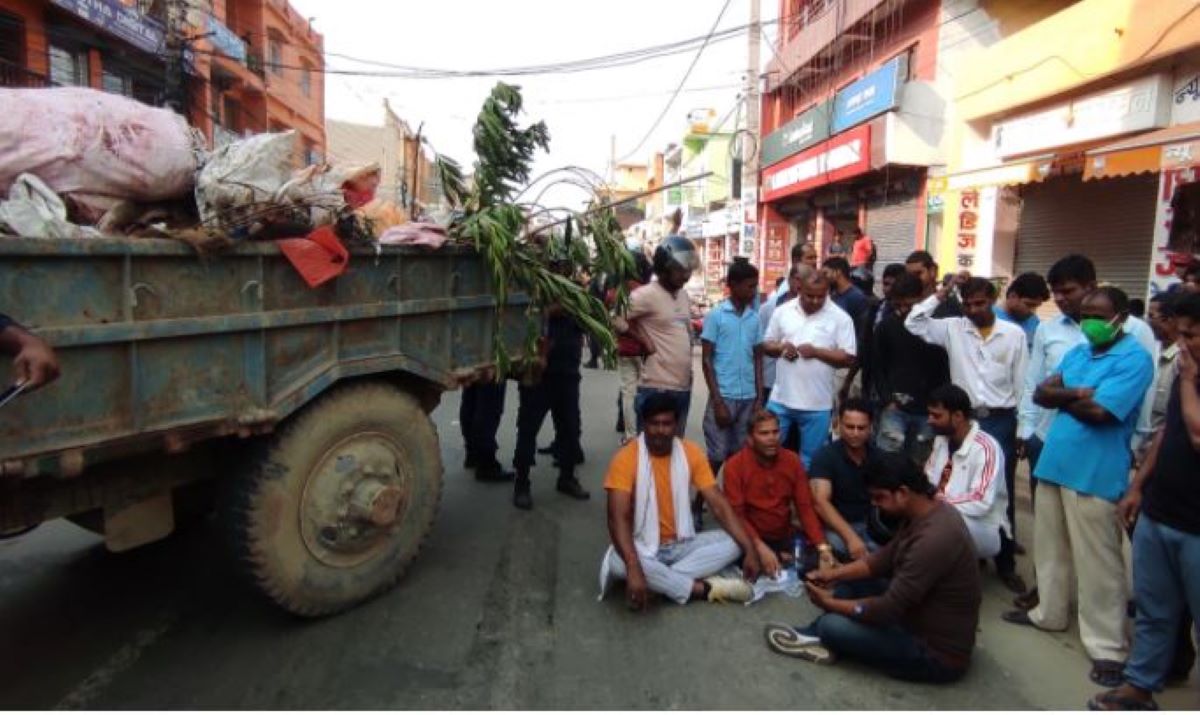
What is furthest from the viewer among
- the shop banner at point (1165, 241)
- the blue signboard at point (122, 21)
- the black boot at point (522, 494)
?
the blue signboard at point (122, 21)

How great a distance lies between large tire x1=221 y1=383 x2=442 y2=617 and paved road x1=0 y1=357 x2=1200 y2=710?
8.5 inches

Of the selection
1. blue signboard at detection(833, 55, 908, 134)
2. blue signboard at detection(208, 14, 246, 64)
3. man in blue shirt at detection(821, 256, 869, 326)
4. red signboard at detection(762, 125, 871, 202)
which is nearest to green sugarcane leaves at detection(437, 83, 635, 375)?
man in blue shirt at detection(821, 256, 869, 326)

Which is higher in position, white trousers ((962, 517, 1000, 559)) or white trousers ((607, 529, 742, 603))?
white trousers ((962, 517, 1000, 559))

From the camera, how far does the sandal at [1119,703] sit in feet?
9.28

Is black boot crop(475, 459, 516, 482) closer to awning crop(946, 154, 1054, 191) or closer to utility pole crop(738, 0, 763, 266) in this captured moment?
awning crop(946, 154, 1054, 191)

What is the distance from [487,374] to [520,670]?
1.56 metres

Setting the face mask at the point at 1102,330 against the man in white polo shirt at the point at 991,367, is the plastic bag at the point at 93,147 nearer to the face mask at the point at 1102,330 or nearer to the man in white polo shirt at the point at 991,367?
the face mask at the point at 1102,330

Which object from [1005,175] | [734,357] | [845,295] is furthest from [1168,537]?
[1005,175]

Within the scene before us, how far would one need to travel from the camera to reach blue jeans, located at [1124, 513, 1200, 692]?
2713mm

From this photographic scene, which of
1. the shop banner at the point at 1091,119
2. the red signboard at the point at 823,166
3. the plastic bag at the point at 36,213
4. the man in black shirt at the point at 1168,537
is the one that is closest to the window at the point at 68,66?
the plastic bag at the point at 36,213

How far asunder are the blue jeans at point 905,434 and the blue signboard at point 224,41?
59.1ft

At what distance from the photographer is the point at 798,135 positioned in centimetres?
1897

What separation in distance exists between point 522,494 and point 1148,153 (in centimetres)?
697

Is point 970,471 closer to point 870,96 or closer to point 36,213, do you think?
point 36,213
